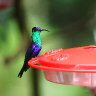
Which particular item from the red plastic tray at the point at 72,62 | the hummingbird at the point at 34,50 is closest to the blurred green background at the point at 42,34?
the hummingbird at the point at 34,50

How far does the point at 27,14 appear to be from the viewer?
7.11ft

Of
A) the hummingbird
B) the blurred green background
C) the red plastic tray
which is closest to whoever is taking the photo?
the red plastic tray

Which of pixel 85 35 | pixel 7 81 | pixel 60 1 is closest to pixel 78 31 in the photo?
pixel 85 35

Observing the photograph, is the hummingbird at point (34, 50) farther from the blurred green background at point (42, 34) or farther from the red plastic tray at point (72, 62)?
the blurred green background at point (42, 34)

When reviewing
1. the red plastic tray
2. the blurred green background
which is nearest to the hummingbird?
the red plastic tray

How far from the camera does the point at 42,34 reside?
7.22ft

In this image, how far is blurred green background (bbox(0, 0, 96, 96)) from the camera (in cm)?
215

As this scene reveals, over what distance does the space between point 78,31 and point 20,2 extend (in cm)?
49

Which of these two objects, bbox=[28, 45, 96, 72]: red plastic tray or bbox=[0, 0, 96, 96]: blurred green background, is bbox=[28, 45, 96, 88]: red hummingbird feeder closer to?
bbox=[28, 45, 96, 72]: red plastic tray

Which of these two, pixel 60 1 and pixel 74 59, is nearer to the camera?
pixel 74 59

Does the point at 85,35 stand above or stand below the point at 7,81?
above

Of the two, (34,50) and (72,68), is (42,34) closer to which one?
(34,50)

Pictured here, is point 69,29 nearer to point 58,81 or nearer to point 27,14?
point 27,14

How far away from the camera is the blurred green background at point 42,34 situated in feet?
7.06
